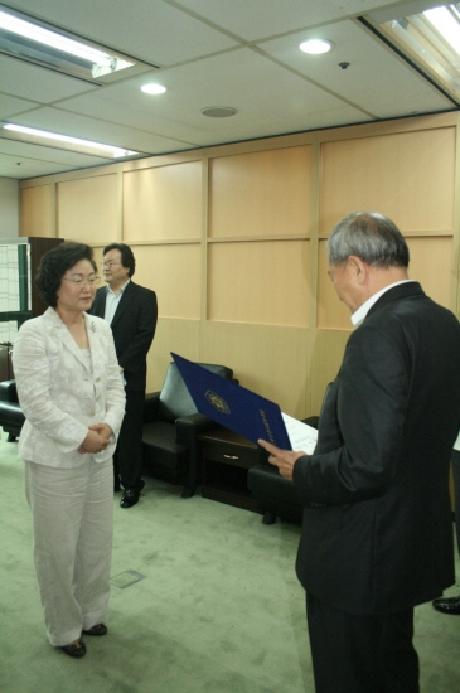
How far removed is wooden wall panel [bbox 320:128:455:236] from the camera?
373 centimetres

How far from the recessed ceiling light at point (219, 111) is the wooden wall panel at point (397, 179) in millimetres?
792

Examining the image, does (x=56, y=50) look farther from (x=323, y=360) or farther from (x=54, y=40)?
(x=323, y=360)

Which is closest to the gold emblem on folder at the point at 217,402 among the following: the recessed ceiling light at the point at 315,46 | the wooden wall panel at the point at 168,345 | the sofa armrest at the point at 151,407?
the recessed ceiling light at the point at 315,46

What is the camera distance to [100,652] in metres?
2.39

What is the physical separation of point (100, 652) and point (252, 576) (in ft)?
3.11

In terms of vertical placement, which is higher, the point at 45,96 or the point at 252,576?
the point at 45,96

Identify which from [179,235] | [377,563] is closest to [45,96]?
[179,235]

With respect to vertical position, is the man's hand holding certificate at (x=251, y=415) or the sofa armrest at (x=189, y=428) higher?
the man's hand holding certificate at (x=251, y=415)

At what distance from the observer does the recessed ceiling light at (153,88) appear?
10.7ft

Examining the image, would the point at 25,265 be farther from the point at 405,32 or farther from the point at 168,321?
the point at 405,32

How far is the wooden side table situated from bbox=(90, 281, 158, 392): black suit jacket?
63cm

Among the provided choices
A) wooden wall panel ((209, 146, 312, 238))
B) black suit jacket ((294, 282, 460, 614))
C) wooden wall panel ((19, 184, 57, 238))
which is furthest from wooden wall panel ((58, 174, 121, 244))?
black suit jacket ((294, 282, 460, 614))

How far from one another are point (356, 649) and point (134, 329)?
290 cm

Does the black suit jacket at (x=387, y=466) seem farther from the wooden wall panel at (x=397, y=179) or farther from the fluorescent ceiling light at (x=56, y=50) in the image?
the wooden wall panel at (x=397, y=179)
